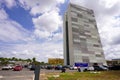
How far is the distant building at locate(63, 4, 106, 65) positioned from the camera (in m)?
106

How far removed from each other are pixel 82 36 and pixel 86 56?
14.3m

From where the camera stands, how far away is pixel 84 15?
125 m

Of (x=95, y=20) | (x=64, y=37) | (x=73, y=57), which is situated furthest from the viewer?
(x=95, y=20)

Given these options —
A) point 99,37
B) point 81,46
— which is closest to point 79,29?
point 81,46

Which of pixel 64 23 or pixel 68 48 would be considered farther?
pixel 64 23

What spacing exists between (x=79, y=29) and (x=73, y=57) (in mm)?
22129

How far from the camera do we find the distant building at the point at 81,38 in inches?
4163

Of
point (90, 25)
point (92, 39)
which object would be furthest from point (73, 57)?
point (90, 25)

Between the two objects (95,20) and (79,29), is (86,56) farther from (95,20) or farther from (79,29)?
(95,20)

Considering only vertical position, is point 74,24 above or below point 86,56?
above

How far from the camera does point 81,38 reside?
111688 millimetres

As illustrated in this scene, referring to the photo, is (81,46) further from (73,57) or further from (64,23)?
(64,23)

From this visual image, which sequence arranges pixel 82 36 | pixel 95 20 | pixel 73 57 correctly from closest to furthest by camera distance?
pixel 73 57 < pixel 82 36 < pixel 95 20

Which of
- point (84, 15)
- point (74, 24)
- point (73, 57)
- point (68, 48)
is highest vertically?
point (84, 15)
